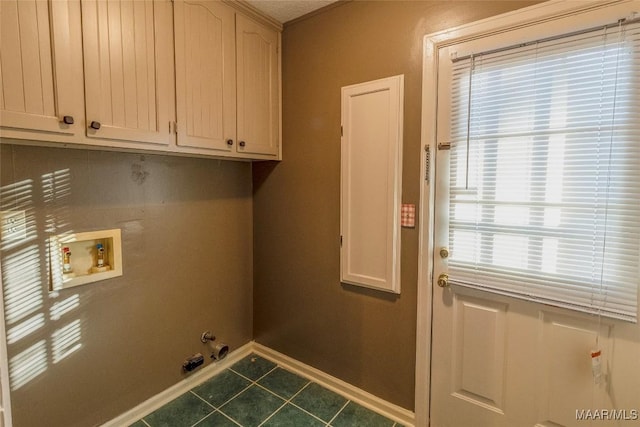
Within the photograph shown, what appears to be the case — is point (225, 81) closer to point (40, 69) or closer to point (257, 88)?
point (257, 88)

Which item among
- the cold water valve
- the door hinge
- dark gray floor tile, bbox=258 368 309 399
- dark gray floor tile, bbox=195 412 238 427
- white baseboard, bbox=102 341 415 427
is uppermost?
the door hinge

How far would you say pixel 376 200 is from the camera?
1.83m

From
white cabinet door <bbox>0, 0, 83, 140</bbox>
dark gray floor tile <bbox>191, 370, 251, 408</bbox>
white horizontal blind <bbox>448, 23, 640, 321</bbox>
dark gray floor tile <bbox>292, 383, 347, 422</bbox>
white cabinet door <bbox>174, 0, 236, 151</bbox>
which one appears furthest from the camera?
dark gray floor tile <bbox>191, 370, 251, 408</bbox>

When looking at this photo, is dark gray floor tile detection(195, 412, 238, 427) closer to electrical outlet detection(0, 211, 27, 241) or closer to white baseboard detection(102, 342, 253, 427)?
white baseboard detection(102, 342, 253, 427)

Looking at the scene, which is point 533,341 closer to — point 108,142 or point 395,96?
point 395,96

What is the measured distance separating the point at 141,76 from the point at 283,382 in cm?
206

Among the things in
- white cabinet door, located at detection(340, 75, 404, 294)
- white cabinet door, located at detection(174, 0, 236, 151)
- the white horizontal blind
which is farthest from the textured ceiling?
the white horizontal blind

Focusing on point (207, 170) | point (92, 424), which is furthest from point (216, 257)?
point (92, 424)

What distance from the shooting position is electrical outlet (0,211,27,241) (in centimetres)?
135

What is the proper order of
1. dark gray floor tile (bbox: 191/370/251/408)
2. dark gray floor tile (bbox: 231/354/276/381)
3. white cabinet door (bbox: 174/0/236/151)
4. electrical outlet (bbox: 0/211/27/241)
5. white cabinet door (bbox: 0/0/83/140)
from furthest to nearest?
dark gray floor tile (bbox: 231/354/276/381) < dark gray floor tile (bbox: 191/370/251/408) < white cabinet door (bbox: 174/0/236/151) < electrical outlet (bbox: 0/211/27/241) < white cabinet door (bbox: 0/0/83/140)

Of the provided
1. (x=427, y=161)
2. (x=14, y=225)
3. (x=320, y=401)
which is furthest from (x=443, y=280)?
(x=14, y=225)

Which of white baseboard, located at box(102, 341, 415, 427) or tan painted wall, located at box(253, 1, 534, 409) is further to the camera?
white baseboard, located at box(102, 341, 415, 427)

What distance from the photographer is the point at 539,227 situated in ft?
4.51

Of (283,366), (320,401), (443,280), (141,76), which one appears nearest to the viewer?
(141,76)
